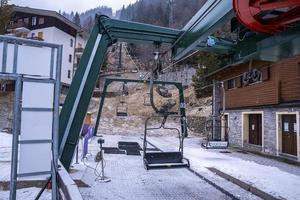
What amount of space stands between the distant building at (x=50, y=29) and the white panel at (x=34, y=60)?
3628cm

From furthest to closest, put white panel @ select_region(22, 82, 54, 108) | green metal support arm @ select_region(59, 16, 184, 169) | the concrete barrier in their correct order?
green metal support arm @ select_region(59, 16, 184, 169) < white panel @ select_region(22, 82, 54, 108) < the concrete barrier

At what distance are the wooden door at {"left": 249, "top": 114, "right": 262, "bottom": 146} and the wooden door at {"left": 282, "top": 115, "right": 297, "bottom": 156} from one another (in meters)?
2.69

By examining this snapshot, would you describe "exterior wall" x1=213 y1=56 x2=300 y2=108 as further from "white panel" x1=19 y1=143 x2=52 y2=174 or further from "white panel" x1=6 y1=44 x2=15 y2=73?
"white panel" x1=6 y1=44 x2=15 y2=73

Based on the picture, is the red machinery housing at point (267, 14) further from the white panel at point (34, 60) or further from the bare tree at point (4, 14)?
the bare tree at point (4, 14)

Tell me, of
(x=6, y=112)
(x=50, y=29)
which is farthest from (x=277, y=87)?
(x=50, y=29)

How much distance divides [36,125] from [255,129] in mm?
15264

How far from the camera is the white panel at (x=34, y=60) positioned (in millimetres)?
5680

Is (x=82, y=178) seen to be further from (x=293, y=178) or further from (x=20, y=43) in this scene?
(x=293, y=178)

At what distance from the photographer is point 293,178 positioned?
9.79m

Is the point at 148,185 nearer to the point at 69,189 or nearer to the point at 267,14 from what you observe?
the point at 69,189

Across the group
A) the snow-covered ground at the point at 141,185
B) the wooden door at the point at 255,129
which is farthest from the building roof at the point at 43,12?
the snow-covered ground at the point at 141,185

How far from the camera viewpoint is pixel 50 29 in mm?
42094

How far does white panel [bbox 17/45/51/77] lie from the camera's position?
568cm

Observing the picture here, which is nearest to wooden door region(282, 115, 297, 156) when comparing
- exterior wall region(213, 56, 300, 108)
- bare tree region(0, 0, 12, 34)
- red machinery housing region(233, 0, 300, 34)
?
exterior wall region(213, 56, 300, 108)
